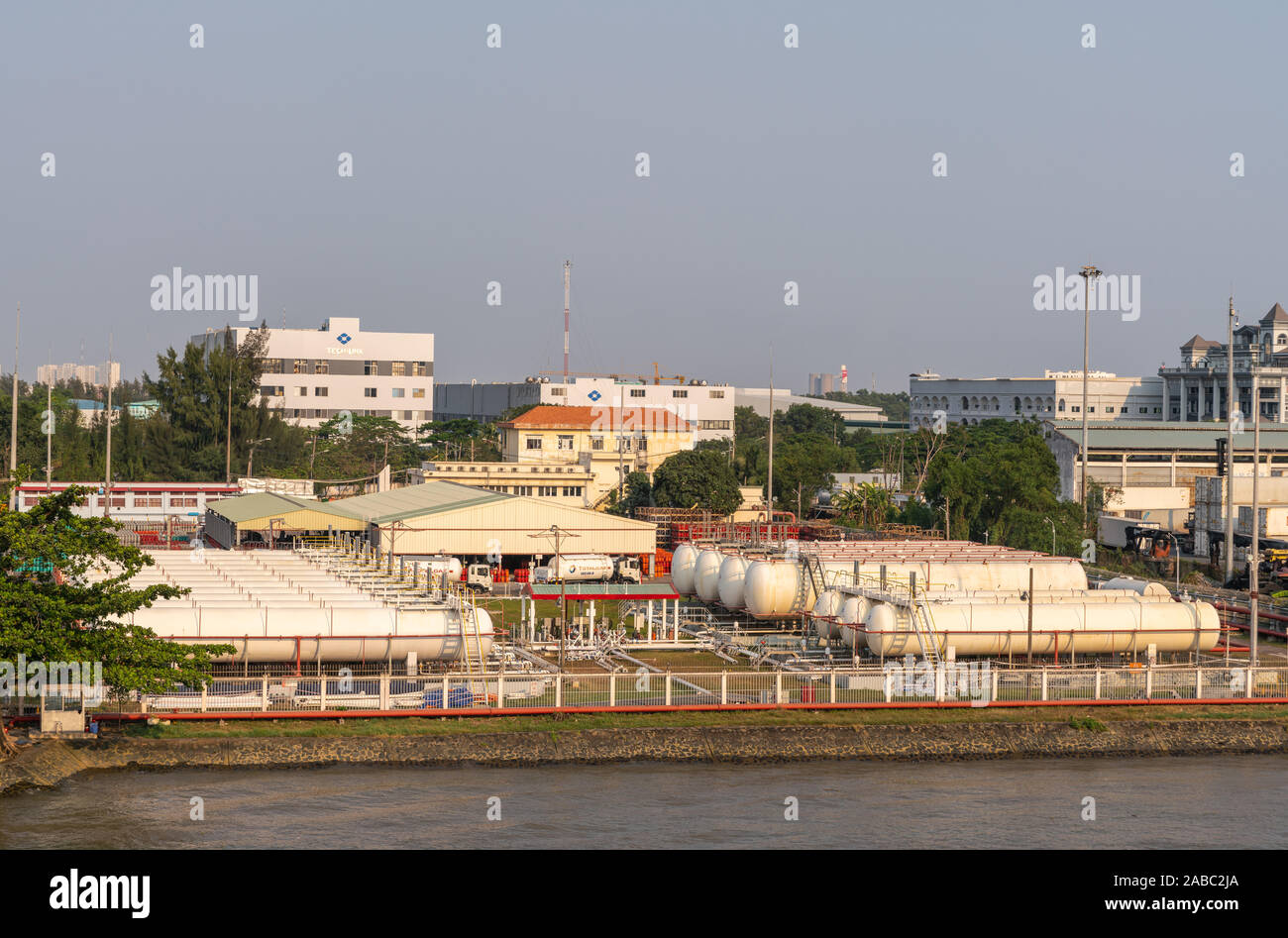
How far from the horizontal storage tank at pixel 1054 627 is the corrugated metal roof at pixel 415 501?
2668 cm

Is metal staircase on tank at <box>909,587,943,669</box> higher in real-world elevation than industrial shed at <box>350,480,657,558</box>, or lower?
lower

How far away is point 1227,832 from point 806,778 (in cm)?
810

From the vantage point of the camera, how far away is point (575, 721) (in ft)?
108

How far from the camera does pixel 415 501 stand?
70250 millimetres

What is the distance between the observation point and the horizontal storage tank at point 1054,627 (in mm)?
38312

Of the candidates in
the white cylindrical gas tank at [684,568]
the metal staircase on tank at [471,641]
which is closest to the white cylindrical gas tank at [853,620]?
the metal staircase on tank at [471,641]

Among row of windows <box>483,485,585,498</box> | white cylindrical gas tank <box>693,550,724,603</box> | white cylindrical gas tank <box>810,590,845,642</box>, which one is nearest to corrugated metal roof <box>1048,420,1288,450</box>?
row of windows <box>483,485,585,498</box>

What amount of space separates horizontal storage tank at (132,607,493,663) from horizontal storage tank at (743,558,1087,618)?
37.8ft

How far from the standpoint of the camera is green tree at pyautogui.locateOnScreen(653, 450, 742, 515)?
8156cm

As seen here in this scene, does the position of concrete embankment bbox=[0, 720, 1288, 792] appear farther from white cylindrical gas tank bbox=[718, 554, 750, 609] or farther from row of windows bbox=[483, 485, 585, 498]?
row of windows bbox=[483, 485, 585, 498]

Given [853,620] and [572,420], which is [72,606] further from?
[572,420]

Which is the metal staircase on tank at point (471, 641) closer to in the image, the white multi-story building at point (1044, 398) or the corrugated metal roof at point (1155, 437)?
the corrugated metal roof at point (1155, 437)

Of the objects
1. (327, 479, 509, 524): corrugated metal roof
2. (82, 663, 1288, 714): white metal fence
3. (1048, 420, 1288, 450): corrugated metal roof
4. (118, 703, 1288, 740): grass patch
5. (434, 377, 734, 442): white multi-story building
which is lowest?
(118, 703, 1288, 740): grass patch

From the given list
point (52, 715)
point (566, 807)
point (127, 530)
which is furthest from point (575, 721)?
point (127, 530)
